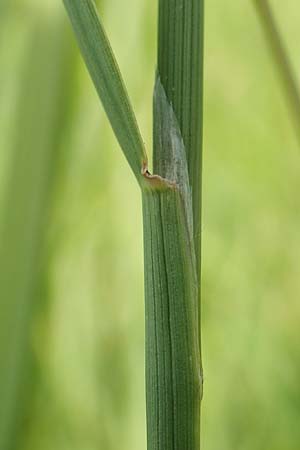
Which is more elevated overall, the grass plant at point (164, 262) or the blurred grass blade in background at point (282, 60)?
the blurred grass blade in background at point (282, 60)

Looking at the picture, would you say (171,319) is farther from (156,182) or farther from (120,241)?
(120,241)

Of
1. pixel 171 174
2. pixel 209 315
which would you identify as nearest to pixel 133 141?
pixel 171 174

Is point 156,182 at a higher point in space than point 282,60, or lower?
lower

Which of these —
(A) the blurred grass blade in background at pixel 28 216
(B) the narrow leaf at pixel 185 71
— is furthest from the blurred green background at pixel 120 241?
(B) the narrow leaf at pixel 185 71

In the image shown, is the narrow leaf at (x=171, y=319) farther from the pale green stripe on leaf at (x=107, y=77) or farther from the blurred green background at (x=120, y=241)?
the blurred green background at (x=120, y=241)

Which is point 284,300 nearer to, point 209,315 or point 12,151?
point 209,315

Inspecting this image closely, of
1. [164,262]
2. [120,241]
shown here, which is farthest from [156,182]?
[120,241]
